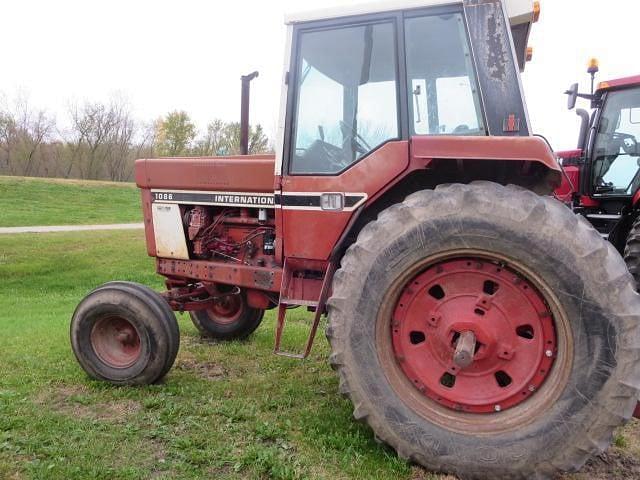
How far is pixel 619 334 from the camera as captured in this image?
2375mm

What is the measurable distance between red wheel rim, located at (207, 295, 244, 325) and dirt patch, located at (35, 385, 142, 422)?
1597 mm

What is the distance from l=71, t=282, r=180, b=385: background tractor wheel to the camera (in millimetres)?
3727

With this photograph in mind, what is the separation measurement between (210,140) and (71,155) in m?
13.7

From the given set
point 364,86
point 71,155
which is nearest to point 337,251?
point 364,86

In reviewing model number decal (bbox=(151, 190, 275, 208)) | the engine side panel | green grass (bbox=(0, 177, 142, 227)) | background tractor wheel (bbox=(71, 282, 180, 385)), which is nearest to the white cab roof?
the engine side panel

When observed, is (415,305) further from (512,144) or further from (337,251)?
(512,144)

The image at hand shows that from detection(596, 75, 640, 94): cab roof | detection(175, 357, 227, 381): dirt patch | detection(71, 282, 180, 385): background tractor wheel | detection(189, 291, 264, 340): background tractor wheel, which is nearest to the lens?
detection(71, 282, 180, 385): background tractor wheel

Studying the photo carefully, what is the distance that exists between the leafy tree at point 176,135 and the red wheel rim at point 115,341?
3453cm

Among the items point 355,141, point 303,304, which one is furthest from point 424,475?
point 355,141

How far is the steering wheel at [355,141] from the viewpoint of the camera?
3227 mm

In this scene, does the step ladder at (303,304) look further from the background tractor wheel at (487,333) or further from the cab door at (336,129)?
the background tractor wheel at (487,333)

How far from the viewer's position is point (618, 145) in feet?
22.8

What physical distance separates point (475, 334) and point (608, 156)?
5.51m

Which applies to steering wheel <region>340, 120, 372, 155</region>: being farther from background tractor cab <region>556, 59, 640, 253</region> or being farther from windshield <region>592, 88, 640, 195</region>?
windshield <region>592, 88, 640, 195</region>
